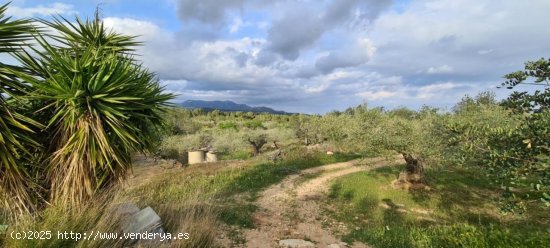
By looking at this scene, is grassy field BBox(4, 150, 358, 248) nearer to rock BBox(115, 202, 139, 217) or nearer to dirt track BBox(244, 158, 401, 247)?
rock BBox(115, 202, 139, 217)

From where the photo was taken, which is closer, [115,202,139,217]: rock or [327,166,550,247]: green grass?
[115,202,139,217]: rock

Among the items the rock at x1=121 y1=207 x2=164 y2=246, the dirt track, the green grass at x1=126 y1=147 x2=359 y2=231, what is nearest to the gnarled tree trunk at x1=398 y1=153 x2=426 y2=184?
Result: the dirt track

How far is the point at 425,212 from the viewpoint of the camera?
51.1ft

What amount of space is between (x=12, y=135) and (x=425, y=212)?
50.5ft

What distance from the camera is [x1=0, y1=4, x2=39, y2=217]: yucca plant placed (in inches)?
239

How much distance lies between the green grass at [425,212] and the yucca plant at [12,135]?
29.1 ft

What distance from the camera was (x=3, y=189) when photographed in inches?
243

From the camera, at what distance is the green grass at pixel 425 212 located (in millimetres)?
9945

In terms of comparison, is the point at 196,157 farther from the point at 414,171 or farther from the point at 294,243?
the point at 294,243

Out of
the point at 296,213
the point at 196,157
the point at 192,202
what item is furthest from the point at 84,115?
the point at 196,157

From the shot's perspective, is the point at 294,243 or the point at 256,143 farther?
the point at 256,143

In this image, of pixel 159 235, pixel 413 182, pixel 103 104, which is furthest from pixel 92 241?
pixel 413 182

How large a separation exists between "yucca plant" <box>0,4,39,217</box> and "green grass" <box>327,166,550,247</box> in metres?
8.88

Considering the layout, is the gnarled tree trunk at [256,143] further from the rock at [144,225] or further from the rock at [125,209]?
the rock at [144,225]
